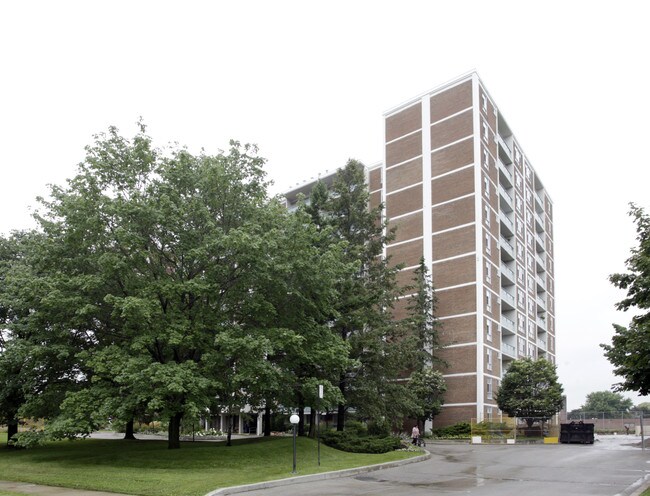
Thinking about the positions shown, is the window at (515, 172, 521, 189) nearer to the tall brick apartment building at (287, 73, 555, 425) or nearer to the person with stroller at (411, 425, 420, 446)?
the tall brick apartment building at (287, 73, 555, 425)

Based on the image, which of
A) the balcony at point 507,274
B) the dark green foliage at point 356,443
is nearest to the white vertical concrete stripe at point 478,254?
the balcony at point 507,274

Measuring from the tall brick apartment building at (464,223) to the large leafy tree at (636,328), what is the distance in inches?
1236

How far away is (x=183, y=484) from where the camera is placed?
55.3ft

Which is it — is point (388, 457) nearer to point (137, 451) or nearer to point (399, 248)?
point (137, 451)

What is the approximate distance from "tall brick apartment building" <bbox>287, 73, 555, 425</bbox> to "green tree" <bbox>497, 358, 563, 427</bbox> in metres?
2.56

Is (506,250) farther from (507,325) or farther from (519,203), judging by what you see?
(519,203)

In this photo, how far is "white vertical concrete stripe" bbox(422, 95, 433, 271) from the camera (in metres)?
56.9

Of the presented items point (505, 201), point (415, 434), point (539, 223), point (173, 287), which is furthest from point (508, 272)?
point (173, 287)

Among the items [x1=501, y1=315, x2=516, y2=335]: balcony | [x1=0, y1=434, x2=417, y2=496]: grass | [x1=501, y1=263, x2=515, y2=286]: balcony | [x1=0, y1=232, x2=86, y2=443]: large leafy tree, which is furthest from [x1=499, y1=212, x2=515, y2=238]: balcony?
[x1=0, y1=232, x2=86, y2=443]: large leafy tree

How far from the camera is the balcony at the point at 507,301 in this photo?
192 feet

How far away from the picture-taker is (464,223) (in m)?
54.8

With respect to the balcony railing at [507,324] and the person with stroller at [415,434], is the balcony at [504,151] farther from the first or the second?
the person with stroller at [415,434]

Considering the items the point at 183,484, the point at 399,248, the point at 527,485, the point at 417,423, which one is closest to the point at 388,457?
the point at 527,485

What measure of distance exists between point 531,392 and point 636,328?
33.8 m
